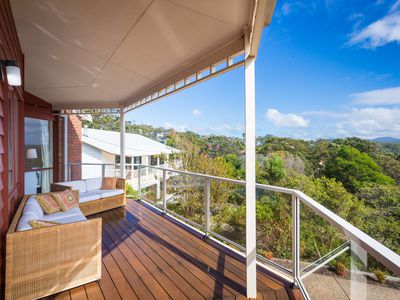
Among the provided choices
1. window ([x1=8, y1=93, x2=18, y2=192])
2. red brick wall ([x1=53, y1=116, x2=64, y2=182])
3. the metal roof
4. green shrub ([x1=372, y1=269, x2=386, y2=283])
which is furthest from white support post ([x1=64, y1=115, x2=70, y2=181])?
green shrub ([x1=372, y1=269, x2=386, y2=283])

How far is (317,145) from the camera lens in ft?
59.0

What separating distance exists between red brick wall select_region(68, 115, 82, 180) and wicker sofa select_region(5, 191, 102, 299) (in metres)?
5.61

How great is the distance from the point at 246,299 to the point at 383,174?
16.6m

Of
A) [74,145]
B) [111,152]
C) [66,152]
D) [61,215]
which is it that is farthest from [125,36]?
[111,152]

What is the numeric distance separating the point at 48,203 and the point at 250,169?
3.46 m

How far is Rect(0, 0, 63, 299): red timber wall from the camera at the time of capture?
83.2 inches

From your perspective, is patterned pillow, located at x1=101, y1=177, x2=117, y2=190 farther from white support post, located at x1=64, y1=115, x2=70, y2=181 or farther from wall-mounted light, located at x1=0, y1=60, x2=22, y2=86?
wall-mounted light, located at x1=0, y1=60, x2=22, y2=86

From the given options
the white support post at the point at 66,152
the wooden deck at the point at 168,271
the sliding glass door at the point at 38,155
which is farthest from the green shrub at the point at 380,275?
the white support post at the point at 66,152

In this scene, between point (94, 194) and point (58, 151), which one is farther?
point (58, 151)

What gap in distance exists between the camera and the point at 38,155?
21.7ft

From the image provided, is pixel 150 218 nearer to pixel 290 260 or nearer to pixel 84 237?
pixel 84 237

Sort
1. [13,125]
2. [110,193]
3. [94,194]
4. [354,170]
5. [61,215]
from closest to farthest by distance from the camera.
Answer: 1. [13,125]
2. [61,215]
3. [94,194]
4. [110,193]
5. [354,170]

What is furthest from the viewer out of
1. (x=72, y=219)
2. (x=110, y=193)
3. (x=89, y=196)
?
(x=110, y=193)

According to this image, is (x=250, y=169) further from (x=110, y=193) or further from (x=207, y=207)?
(x=110, y=193)
